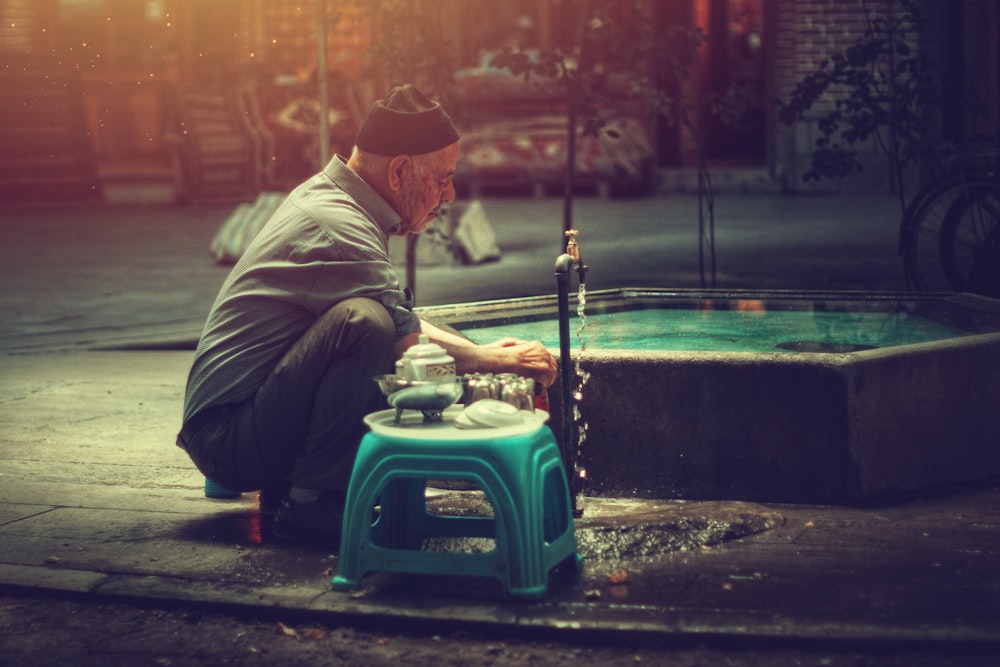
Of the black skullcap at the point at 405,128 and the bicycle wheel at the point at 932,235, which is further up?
the black skullcap at the point at 405,128

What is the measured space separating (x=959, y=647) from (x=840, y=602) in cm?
36

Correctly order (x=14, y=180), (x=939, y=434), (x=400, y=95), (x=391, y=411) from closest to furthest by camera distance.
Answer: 1. (x=391, y=411)
2. (x=400, y=95)
3. (x=939, y=434)
4. (x=14, y=180)

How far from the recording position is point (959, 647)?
11.2 feet

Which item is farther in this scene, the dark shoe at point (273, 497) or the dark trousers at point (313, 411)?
the dark shoe at point (273, 497)

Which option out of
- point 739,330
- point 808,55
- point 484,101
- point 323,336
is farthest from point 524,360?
point 484,101

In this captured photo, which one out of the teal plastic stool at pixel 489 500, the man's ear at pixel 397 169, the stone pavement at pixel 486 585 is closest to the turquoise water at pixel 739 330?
the stone pavement at pixel 486 585

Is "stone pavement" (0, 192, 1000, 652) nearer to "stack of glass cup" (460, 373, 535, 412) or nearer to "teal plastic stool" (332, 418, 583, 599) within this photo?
"teal plastic stool" (332, 418, 583, 599)

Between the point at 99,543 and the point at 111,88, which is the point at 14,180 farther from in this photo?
the point at 99,543

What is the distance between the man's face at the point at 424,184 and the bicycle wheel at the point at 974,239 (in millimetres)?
3834

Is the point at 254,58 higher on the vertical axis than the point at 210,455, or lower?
higher

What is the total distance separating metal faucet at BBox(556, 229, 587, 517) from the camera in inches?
163

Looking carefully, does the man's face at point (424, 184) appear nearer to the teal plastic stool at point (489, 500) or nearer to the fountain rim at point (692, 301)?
the fountain rim at point (692, 301)

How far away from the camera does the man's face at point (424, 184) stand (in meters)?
4.32

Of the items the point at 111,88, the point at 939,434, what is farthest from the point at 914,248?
the point at 111,88
